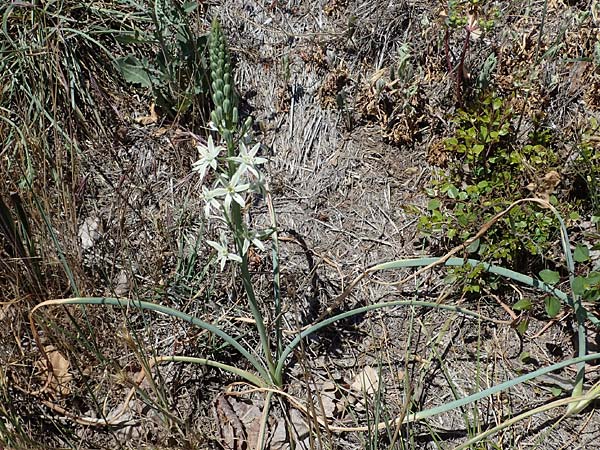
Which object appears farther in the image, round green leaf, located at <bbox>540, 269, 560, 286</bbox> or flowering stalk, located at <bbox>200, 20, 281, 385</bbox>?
round green leaf, located at <bbox>540, 269, 560, 286</bbox>

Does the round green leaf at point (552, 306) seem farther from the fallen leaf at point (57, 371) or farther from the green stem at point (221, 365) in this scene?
the fallen leaf at point (57, 371)

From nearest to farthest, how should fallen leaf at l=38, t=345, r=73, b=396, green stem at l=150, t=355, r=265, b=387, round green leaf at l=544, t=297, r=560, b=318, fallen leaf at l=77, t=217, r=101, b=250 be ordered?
round green leaf at l=544, t=297, r=560, b=318 → green stem at l=150, t=355, r=265, b=387 → fallen leaf at l=38, t=345, r=73, b=396 → fallen leaf at l=77, t=217, r=101, b=250

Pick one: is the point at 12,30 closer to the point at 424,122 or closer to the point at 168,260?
the point at 168,260

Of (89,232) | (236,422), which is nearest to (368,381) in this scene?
(236,422)

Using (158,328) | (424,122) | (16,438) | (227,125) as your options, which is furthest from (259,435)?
(424,122)

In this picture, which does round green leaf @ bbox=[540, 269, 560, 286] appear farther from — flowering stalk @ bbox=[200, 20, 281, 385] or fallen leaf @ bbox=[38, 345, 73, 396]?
fallen leaf @ bbox=[38, 345, 73, 396]

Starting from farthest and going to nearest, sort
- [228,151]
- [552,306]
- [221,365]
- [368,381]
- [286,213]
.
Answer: [286,213] → [368,381] → [221,365] → [552,306] → [228,151]

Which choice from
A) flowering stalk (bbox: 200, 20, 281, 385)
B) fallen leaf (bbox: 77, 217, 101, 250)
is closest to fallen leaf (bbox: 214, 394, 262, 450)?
flowering stalk (bbox: 200, 20, 281, 385)

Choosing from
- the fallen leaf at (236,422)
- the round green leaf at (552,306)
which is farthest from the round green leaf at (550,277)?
the fallen leaf at (236,422)

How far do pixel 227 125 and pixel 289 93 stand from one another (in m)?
1.30

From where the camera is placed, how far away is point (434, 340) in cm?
256

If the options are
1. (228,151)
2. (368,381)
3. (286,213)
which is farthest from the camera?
(286,213)

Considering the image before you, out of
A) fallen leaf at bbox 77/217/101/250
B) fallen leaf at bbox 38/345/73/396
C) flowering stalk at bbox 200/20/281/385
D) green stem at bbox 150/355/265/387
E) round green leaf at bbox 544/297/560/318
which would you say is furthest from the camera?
fallen leaf at bbox 77/217/101/250

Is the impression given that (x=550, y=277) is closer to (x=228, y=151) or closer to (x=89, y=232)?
(x=228, y=151)
